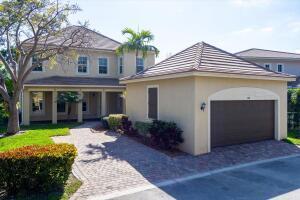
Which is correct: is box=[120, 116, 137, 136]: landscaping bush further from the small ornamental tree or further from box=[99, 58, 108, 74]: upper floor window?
box=[99, 58, 108, 74]: upper floor window

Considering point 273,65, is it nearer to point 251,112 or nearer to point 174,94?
point 251,112

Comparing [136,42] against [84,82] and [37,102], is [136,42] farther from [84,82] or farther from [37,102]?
[37,102]

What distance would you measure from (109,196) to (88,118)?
18.6 metres

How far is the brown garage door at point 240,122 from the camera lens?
38.8 ft

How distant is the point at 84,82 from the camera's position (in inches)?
853

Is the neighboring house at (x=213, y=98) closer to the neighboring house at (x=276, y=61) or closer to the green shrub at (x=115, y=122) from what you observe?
the green shrub at (x=115, y=122)

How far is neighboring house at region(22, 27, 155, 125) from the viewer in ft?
66.7

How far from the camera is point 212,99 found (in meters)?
11.4

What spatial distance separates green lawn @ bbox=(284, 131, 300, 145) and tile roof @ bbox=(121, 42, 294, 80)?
3548mm

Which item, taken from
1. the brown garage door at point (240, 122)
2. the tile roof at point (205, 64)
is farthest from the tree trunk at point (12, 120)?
the brown garage door at point (240, 122)

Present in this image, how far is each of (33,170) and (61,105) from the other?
57.8 feet

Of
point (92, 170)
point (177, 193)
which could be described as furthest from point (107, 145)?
point (177, 193)

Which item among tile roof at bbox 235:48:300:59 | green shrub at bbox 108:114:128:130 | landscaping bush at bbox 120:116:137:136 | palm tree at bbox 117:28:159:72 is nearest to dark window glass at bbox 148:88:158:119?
landscaping bush at bbox 120:116:137:136

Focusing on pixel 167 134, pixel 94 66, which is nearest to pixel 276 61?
pixel 94 66
